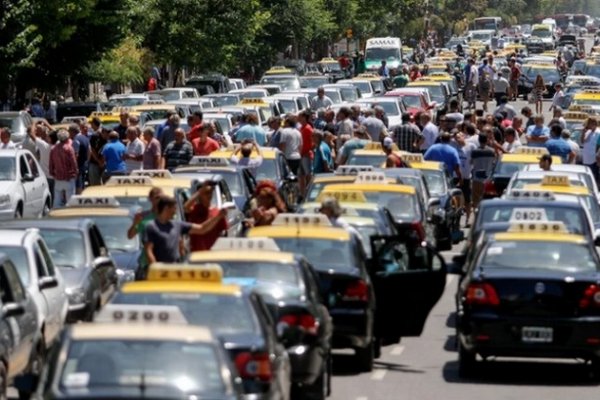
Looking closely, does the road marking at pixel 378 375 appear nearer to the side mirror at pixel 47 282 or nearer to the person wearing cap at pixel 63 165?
the side mirror at pixel 47 282

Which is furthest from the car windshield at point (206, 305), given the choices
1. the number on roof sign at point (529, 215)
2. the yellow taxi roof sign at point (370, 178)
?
the yellow taxi roof sign at point (370, 178)

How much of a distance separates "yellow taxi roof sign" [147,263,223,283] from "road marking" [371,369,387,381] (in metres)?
3.98

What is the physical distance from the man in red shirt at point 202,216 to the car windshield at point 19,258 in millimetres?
2621

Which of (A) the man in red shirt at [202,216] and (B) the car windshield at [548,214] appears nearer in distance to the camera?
(A) the man in red shirt at [202,216]

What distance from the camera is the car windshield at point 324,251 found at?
1792 centimetres

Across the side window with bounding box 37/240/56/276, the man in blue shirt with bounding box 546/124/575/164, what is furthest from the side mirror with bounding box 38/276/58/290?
the man in blue shirt with bounding box 546/124/575/164

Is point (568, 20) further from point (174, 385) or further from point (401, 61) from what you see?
point (174, 385)

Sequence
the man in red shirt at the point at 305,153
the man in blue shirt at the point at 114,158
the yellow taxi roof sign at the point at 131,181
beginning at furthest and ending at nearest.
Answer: the man in red shirt at the point at 305,153, the man in blue shirt at the point at 114,158, the yellow taxi roof sign at the point at 131,181

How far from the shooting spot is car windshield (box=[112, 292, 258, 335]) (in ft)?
44.8

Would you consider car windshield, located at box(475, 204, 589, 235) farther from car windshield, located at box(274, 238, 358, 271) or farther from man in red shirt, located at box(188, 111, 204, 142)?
man in red shirt, located at box(188, 111, 204, 142)

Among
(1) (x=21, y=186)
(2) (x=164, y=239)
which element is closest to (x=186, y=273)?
(2) (x=164, y=239)

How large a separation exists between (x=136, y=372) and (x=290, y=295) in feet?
14.1

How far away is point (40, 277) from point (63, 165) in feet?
46.5

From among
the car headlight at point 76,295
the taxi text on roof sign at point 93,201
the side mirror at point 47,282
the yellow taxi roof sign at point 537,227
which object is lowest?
the taxi text on roof sign at point 93,201
